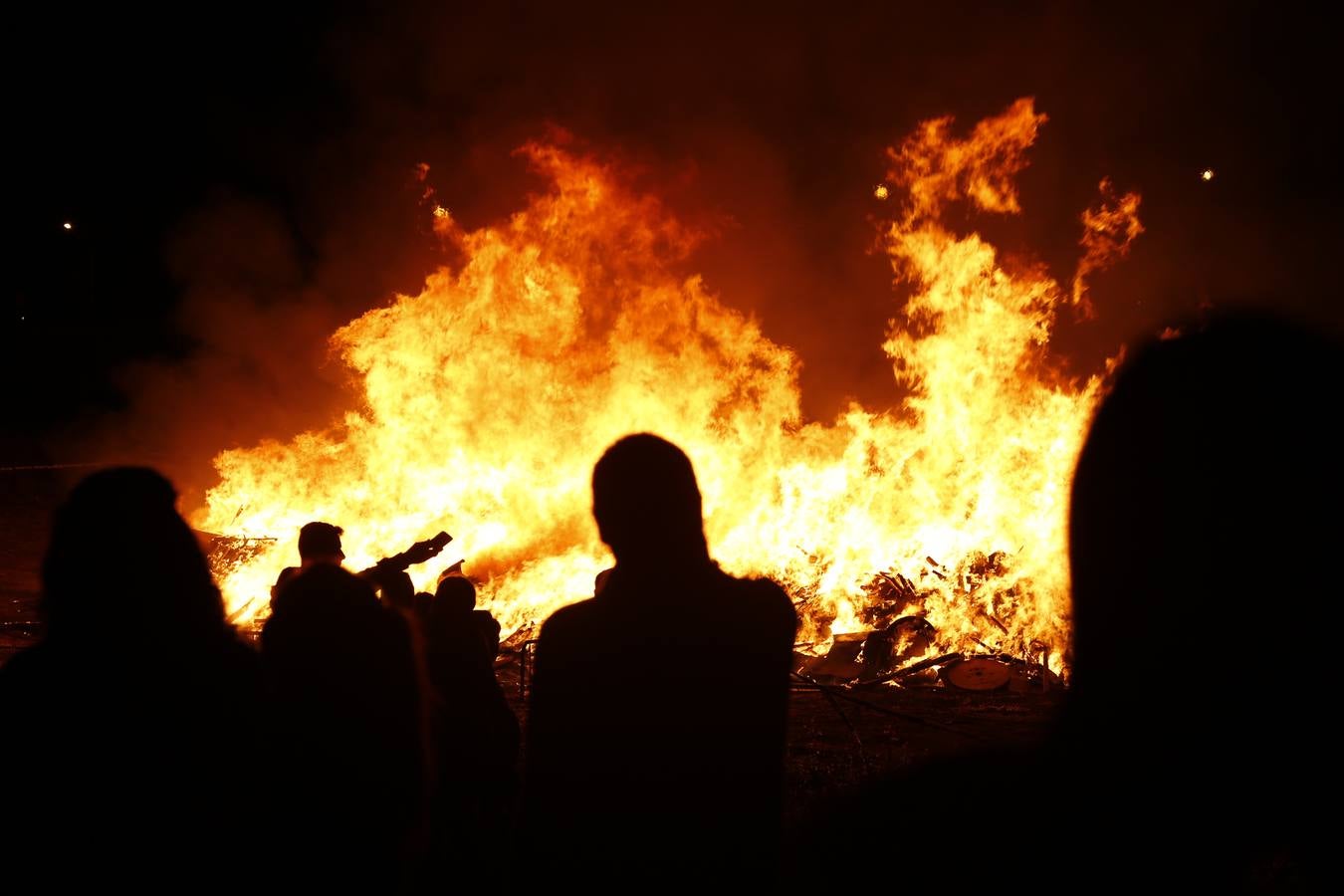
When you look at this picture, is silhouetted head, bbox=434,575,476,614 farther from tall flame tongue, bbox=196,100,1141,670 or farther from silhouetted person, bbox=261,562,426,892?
tall flame tongue, bbox=196,100,1141,670

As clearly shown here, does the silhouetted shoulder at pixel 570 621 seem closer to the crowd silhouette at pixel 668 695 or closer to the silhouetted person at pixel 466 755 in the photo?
the crowd silhouette at pixel 668 695

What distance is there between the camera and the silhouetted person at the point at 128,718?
1699mm

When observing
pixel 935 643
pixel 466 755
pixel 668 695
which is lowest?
pixel 466 755

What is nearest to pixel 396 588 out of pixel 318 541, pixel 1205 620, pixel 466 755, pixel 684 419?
pixel 318 541

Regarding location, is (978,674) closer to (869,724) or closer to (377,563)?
(869,724)

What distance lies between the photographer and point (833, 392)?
696 inches

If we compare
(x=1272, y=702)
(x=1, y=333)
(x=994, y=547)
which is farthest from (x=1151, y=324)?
(x=1, y=333)

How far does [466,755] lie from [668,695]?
272 cm

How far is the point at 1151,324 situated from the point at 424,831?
1493 cm

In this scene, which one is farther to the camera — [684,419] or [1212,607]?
[684,419]

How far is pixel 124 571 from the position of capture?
6.42 ft

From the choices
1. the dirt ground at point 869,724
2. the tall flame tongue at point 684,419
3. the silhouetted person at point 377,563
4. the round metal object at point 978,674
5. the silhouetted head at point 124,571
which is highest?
the tall flame tongue at point 684,419

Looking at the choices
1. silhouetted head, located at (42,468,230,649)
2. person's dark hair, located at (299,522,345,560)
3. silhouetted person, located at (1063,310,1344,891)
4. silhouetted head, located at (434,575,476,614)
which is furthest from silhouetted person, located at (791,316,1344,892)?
person's dark hair, located at (299,522,345,560)

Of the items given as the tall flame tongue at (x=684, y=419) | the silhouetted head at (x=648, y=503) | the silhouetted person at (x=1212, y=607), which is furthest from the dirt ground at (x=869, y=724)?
the silhouetted head at (x=648, y=503)
